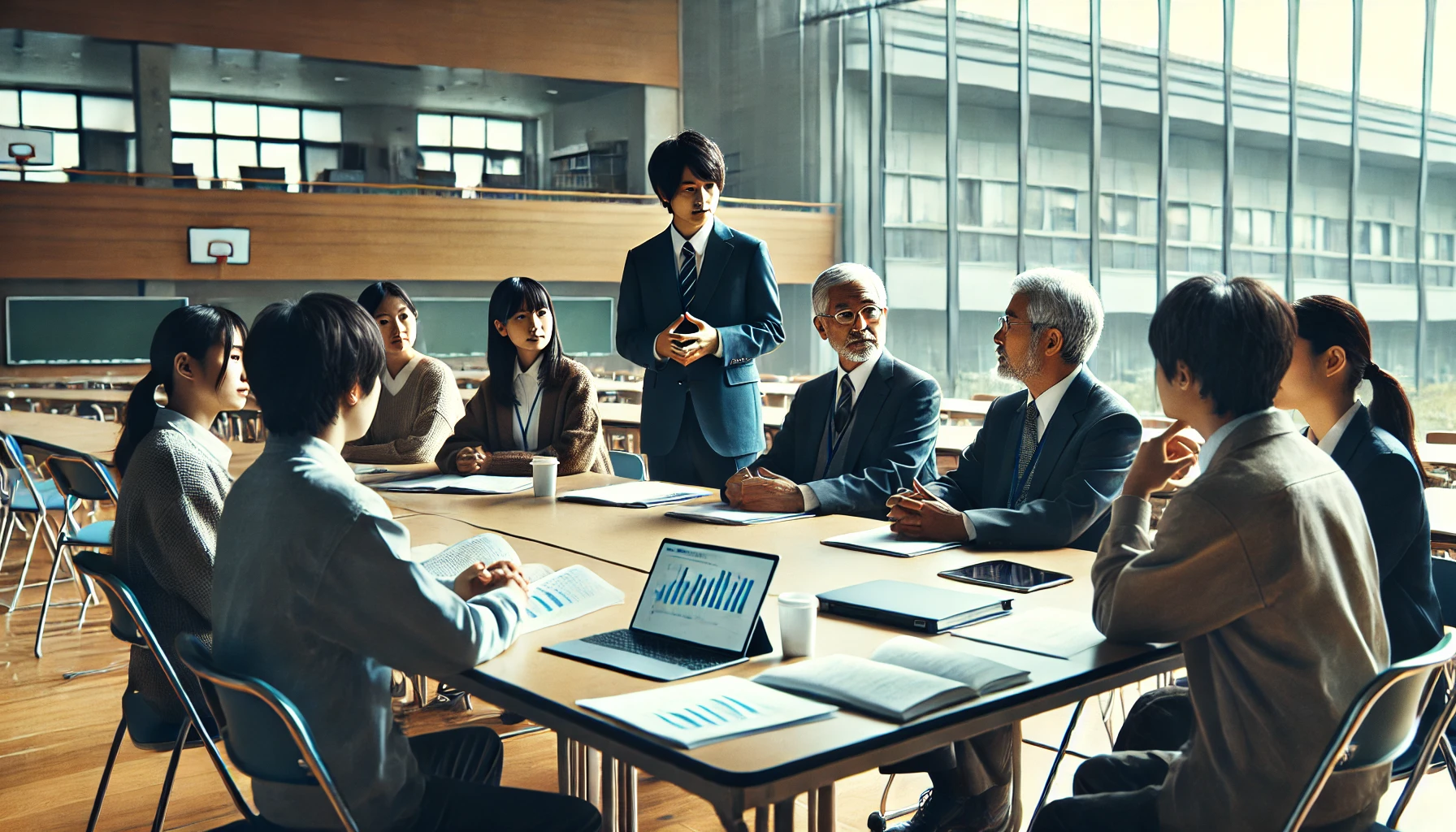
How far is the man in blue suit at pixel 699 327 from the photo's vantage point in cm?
351

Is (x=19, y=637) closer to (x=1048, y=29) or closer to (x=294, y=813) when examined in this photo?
(x=294, y=813)

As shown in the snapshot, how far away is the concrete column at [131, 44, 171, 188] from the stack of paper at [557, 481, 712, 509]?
12.3 m

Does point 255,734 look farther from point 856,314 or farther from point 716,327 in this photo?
point 716,327

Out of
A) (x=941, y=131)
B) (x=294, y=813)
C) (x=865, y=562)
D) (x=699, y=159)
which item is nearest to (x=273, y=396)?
(x=294, y=813)

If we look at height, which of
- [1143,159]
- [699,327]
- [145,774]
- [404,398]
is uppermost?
[1143,159]

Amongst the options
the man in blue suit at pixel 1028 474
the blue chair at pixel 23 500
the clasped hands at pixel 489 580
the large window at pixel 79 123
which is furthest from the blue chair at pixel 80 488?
the large window at pixel 79 123

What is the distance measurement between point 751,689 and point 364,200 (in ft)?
42.1

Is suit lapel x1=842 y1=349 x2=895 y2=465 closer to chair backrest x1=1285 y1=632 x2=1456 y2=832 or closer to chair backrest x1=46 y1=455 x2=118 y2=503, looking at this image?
chair backrest x1=1285 y1=632 x2=1456 y2=832

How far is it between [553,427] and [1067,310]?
1837mm


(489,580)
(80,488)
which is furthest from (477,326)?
(489,580)

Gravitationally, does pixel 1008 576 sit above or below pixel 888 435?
below

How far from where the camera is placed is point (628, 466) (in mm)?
4254

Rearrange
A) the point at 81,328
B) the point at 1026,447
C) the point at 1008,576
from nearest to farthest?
the point at 1008,576
the point at 1026,447
the point at 81,328

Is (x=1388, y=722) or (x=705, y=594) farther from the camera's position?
(x=705, y=594)
